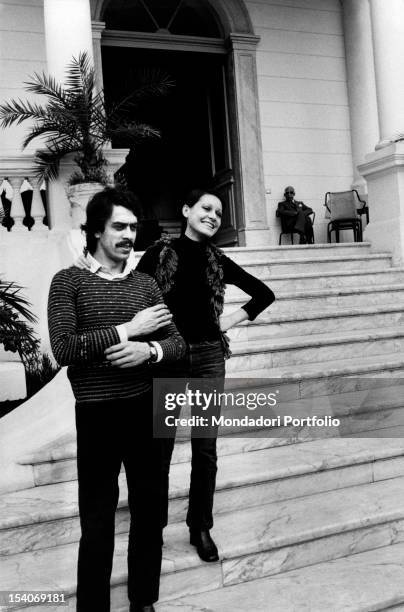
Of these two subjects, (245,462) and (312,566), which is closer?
(312,566)

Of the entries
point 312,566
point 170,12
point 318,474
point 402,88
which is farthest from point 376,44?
point 312,566

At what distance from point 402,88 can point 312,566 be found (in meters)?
5.40

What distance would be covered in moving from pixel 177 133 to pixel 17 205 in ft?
24.2

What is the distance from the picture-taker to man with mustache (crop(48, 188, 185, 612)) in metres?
1.94

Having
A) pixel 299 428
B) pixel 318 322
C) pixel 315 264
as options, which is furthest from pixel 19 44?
pixel 299 428

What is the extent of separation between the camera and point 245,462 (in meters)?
3.34

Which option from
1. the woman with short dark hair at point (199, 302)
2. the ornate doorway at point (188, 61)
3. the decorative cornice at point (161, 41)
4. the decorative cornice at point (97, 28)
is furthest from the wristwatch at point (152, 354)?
the decorative cornice at point (161, 41)

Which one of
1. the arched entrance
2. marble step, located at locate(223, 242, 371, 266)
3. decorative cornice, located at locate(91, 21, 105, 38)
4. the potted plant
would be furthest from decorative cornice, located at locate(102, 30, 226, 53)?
marble step, located at locate(223, 242, 371, 266)

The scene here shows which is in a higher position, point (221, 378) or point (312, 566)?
point (221, 378)

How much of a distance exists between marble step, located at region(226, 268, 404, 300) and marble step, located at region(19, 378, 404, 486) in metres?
1.45

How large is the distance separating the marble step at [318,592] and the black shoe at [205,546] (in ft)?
0.46

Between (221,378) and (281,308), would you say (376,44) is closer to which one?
(281,308)

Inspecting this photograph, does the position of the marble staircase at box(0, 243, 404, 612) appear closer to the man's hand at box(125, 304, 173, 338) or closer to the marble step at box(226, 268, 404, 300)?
the marble step at box(226, 268, 404, 300)

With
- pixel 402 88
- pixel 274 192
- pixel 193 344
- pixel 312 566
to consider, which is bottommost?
pixel 312 566
